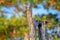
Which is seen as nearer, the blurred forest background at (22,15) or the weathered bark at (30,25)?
the weathered bark at (30,25)

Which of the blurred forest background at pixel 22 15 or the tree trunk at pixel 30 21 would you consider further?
the blurred forest background at pixel 22 15

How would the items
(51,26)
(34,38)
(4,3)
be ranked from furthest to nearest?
(51,26), (4,3), (34,38)

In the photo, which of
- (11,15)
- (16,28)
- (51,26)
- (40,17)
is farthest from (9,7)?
(51,26)

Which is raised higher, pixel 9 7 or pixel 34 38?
pixel 9 7

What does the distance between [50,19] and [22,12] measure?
0.36m

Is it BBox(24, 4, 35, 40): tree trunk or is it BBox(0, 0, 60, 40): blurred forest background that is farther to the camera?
BBox(0, 0, 60, 40): blurred forest background

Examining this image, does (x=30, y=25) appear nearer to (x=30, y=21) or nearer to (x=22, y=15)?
(x=30, y=21)

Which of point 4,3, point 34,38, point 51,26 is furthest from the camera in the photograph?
point 51,26

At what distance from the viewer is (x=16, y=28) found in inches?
86.0

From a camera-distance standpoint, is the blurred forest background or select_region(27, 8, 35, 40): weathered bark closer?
select_region(27, 8, 35, 40): weathered bark

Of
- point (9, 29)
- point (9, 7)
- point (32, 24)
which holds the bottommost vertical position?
point (9, 29)

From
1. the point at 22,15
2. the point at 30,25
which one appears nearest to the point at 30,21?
the point at 30,25

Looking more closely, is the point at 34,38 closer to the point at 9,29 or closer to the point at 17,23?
the point at 17,23

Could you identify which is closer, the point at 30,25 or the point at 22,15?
the point at 30,25
